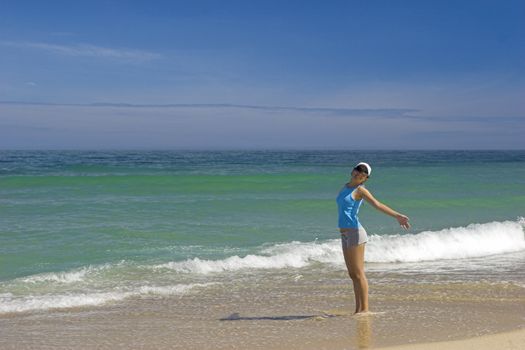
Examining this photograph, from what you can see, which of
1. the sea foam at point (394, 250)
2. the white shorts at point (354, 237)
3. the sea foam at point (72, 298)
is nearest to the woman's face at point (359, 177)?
the white shorts at point (354, 237)

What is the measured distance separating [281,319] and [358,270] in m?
1.03

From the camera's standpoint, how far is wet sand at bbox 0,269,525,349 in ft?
18.2

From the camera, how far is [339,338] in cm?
555

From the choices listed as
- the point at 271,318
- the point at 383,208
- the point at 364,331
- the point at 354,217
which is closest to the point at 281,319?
the point at 271,318

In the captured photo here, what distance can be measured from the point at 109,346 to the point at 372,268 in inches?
207

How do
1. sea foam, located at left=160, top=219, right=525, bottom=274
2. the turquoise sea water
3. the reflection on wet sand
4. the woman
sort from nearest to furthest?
the reflection on wet sand → the woman → the turquoise sea water → sea foam, located at left=160, top=219, right=525, bottom=274

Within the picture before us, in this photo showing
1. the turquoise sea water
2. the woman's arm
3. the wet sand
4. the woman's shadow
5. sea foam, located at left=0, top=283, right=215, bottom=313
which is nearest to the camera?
the wet sand

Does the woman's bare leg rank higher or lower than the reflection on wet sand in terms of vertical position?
higher

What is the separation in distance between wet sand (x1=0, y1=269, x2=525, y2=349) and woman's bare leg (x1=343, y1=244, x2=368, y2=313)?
18cm

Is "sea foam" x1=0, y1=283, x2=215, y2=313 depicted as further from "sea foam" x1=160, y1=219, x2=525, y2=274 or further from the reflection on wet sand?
the reflection on wet sand

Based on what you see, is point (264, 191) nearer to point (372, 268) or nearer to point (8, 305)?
point (372, 268)

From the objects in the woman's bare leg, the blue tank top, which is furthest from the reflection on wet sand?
the blue tank top

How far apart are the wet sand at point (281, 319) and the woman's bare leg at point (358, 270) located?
7.0 inches

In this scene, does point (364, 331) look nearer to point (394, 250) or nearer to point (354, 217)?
point (354, 217)
